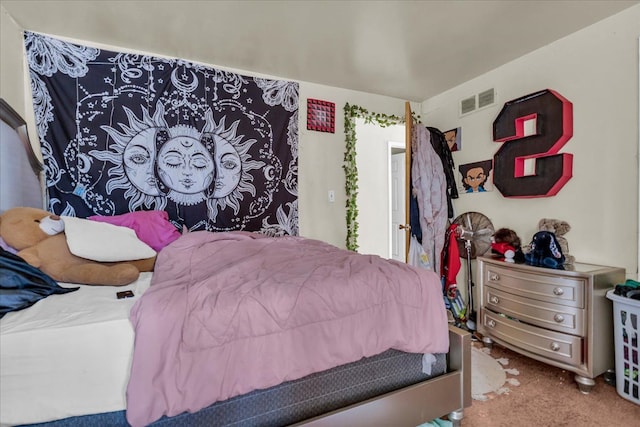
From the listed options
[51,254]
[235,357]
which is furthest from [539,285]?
[51,254]

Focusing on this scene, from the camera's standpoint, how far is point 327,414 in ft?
3.51

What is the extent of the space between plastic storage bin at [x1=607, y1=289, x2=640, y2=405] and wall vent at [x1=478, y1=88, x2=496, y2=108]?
1793mm

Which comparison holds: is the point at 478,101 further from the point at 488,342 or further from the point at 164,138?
the point at 164,138

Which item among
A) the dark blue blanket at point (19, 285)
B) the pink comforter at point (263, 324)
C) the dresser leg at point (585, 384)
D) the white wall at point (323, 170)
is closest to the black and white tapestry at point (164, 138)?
the white wall at point (323, 170)

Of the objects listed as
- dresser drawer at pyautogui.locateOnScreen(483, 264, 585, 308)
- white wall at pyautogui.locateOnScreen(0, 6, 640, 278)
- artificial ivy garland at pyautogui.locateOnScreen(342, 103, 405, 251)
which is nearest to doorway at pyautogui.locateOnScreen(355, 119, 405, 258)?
artificial ivy garland at pyautogui.locateOnScreen(342, 103, 405, 251)

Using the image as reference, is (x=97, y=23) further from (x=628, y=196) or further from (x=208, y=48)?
(x=628, y=196)

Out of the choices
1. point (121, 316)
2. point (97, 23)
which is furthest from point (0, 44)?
point (121, 316)

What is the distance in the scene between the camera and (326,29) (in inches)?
80.6

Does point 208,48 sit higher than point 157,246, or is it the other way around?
point 208,48

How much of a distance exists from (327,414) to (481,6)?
7.68 ft

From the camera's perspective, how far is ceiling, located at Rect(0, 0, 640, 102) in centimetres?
181

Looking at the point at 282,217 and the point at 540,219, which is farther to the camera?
the point at 282,217

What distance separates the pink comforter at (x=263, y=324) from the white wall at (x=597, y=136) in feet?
4.95

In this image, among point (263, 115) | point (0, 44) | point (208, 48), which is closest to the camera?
point (0, 44)
